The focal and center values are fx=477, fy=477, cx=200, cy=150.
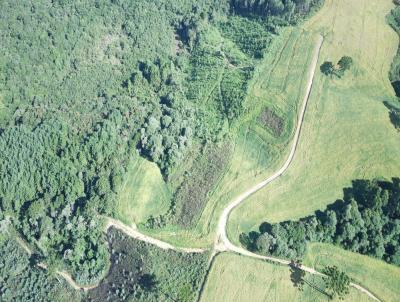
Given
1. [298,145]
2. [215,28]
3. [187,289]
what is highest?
A: [215,28]

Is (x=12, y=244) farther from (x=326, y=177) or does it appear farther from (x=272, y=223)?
(x=326, y=177)

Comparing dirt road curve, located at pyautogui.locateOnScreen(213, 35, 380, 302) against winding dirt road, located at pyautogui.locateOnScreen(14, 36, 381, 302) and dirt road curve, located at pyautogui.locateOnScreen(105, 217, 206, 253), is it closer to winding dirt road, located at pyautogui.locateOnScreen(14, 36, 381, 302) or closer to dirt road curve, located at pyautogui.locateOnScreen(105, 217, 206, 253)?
winding dirt road, located at pyautogui.locateOnScreen(14, 36, 381, 302)

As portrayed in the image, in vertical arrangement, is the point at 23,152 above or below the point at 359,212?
below

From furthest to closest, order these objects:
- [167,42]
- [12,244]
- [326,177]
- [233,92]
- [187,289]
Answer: [167,42] < [233,92] < [326,177] < [12,244] < [187,289]

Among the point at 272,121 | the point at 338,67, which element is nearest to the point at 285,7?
the point at 338,67

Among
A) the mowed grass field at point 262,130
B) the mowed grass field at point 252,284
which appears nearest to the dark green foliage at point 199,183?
the mowed grass field at point 262,130

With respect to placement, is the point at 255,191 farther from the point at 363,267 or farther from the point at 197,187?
the point at 363,267

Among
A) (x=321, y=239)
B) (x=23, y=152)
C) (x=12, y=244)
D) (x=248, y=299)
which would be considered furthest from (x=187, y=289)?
(x=23, y=152)

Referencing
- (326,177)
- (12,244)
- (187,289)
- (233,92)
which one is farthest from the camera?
(233,92)
